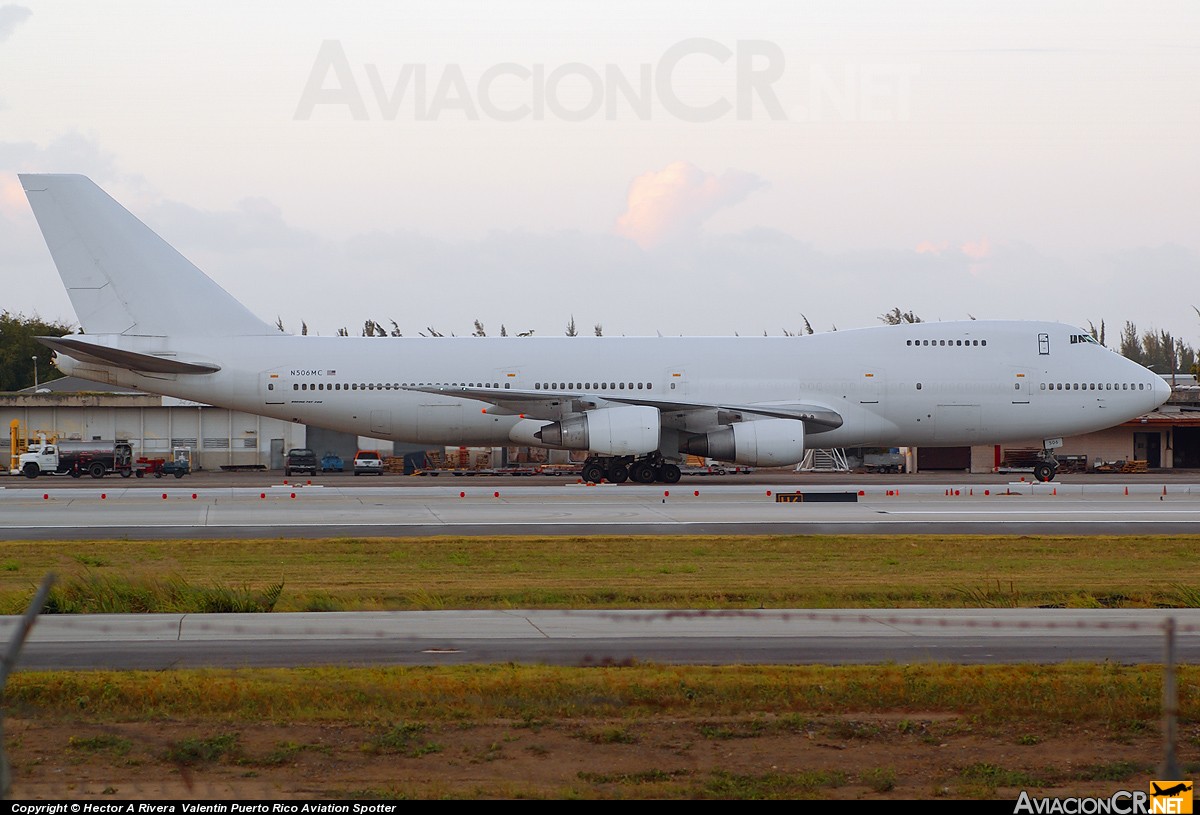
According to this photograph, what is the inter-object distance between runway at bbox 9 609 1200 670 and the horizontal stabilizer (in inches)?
1026

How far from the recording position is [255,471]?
58.8 meters

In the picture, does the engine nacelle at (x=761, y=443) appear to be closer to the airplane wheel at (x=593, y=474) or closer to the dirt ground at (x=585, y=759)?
the airplane wheel at (x=593, y=474)

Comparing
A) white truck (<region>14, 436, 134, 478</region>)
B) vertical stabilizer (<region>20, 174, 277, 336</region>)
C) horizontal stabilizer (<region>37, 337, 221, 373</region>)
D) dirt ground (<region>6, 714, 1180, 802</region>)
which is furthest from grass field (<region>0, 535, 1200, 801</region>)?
white truck (<region>14, 436, 134, 478</region>)

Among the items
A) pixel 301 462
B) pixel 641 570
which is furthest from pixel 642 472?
pixel 301 462

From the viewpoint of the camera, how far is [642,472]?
40781mm

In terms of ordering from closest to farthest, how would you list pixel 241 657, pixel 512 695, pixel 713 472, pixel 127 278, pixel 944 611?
pixel 512 695 → pixel 241 657 → pixel 944 611 → pixel 127 278 → pixel 713 472

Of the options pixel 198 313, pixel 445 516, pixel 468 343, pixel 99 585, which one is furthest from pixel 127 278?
pixel 99 585

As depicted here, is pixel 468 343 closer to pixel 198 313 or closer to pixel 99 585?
pixel 198 313

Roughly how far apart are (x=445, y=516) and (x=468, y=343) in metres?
13.8

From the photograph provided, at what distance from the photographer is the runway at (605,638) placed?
1204 centimetres

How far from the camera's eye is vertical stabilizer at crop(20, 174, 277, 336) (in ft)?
131

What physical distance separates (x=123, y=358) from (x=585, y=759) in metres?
34.2

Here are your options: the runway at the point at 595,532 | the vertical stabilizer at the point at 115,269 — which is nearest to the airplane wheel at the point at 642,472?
the runway at the point at 595,532

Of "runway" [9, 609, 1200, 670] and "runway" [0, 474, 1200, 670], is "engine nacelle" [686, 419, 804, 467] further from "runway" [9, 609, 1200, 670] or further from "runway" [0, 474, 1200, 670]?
"runway" [9, 609, 1200, 670]
